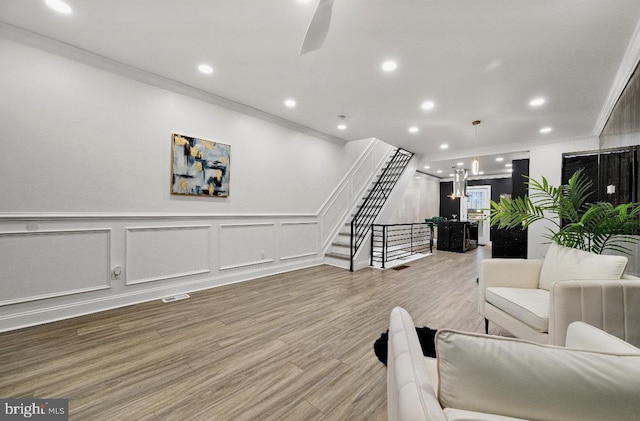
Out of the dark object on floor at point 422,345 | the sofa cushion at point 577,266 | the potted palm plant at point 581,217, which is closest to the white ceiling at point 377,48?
the potted palm plant at point 581,217

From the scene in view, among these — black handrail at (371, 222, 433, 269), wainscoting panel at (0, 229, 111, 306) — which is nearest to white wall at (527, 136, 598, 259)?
black handrail at (371, 222, 433, 269)

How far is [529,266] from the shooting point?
2379 millimetres

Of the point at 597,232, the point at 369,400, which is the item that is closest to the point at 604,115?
the point at 597,232

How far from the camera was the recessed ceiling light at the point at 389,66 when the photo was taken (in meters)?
2.69

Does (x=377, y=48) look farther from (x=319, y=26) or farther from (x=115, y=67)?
(x=115, y=67)

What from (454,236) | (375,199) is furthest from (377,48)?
(454,236)

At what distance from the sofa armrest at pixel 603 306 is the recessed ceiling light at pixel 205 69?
372 cm

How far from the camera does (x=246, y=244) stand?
4.07m

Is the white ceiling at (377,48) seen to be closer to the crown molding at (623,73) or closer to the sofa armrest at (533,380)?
the crown molding at (623,73)

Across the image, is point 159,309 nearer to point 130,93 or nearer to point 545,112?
point 130,93

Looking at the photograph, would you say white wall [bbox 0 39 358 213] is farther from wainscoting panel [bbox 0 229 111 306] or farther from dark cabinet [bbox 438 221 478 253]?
dark cabinet [bbox 438 221 478 253]

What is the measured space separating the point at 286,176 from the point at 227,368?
10.8 ft

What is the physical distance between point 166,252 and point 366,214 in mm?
4070

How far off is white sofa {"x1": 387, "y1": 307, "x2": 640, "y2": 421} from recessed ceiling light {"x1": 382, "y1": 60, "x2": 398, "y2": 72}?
9.12ft
